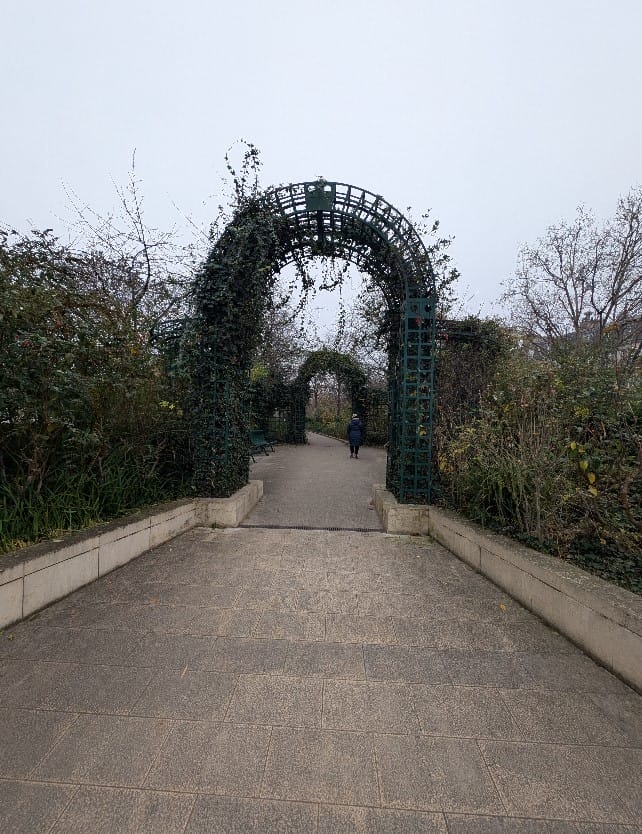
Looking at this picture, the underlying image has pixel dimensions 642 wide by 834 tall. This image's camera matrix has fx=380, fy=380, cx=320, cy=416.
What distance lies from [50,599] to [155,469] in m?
2.18

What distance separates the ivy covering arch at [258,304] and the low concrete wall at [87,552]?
0.39m

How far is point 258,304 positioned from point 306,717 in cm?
462

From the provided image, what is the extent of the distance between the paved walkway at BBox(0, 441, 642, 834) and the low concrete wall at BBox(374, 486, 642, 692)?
11 cm

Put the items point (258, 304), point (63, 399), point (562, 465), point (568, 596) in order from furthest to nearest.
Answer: point (258, 304) → point (562, 465) → point (63, 399) → point (568, 596)

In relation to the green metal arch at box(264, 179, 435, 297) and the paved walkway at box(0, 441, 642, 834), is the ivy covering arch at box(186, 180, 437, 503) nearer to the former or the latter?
the green metal arch at box(264, 179, 435, 297)

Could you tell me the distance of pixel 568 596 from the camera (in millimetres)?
2479

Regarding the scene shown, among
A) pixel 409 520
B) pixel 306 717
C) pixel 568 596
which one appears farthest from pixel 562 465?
pixel 306 717

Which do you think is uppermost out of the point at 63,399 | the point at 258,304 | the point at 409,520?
the point at 258,304

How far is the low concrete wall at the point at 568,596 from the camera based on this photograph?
2.08 meters

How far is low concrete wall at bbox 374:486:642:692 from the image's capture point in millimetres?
2080

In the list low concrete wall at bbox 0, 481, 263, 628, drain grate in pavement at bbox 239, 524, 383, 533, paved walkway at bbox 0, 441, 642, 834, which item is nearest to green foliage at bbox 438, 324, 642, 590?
paved walkway at bbox 0, 441, 642, 834

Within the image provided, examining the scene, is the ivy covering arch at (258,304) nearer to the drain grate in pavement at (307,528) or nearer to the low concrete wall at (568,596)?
the drain grate in pavement at (307,528)

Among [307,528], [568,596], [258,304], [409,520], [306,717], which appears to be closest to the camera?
[306,717]

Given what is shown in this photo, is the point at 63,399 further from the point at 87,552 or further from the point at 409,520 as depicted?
the point at 409,520
